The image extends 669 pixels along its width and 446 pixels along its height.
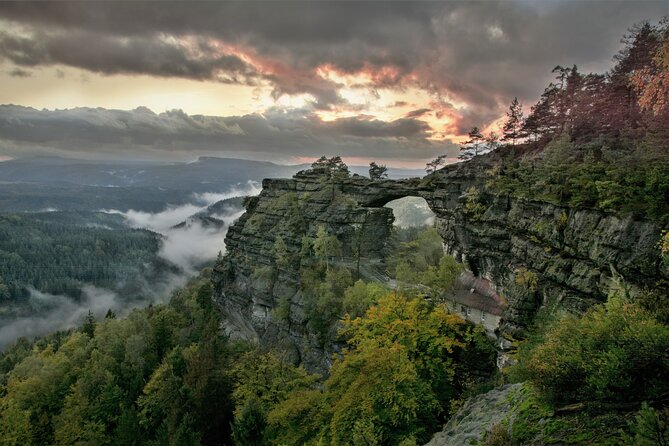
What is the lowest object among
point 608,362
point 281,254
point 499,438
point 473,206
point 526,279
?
Result: point 281,254

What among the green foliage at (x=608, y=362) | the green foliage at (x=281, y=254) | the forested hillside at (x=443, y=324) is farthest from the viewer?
the green foliage at (x=281, y=254)

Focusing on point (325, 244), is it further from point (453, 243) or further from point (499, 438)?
point (499, 438)

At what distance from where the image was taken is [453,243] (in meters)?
38.1

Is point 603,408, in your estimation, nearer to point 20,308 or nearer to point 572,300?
point 572,300

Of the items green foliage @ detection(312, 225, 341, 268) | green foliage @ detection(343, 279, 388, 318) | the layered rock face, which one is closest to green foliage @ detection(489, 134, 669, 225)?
the layered rock face

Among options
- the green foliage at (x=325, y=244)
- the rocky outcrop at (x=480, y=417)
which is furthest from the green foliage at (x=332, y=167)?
the rocky outcrop at (x=480, y=417)

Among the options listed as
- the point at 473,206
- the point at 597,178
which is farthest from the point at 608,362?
the point at 473,206

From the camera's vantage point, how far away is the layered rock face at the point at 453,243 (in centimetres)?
2062

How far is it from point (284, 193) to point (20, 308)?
212826 millimetres

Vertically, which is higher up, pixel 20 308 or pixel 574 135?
pixel 574 135

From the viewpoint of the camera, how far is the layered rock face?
20.6 metres

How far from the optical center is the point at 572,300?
2222 centimetres

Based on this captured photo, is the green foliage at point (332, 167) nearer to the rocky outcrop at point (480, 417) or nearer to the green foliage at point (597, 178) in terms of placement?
the green foliage at point (597, 178)

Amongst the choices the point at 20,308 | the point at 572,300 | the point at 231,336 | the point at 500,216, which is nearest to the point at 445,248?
the point at 500,216
